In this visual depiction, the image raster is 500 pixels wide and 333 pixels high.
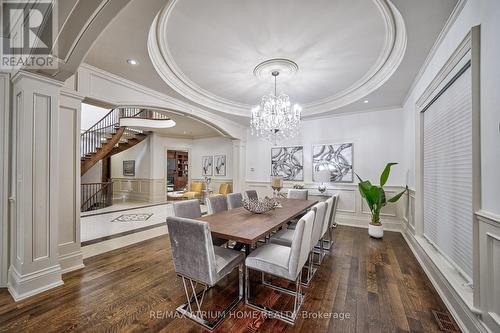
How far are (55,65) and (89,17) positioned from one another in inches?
32.2

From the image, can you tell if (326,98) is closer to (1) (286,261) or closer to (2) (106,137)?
(1) (286,261)

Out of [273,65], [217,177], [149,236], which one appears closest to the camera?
[273,65]

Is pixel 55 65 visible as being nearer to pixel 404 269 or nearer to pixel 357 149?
pixel 404 269

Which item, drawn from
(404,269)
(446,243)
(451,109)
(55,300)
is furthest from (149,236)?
(451,109)

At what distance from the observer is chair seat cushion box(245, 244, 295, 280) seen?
5.67ft

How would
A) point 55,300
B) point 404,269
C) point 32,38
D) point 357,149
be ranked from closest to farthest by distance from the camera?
1. point 32,38
2. point 55,300
3. point 404,269
4. point 357,149

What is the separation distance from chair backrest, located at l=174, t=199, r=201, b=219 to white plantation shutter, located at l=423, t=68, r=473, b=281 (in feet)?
9.06

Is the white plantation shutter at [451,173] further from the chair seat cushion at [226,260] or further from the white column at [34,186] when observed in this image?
the white column at [34,186]

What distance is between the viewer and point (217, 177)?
8000 mm

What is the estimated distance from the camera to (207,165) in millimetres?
8258

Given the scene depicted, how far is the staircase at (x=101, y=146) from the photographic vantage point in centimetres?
649

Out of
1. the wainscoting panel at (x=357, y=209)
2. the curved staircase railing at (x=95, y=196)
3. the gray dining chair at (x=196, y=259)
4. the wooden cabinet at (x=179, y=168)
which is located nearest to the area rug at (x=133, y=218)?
the curved staircase railing at (x=95, y=196)

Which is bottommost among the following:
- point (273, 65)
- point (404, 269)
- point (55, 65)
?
point (404, 269)

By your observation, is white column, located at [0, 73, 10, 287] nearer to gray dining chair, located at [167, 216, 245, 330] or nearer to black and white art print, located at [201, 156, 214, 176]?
gray dining chair, located at [167, 216, 245, 330]
